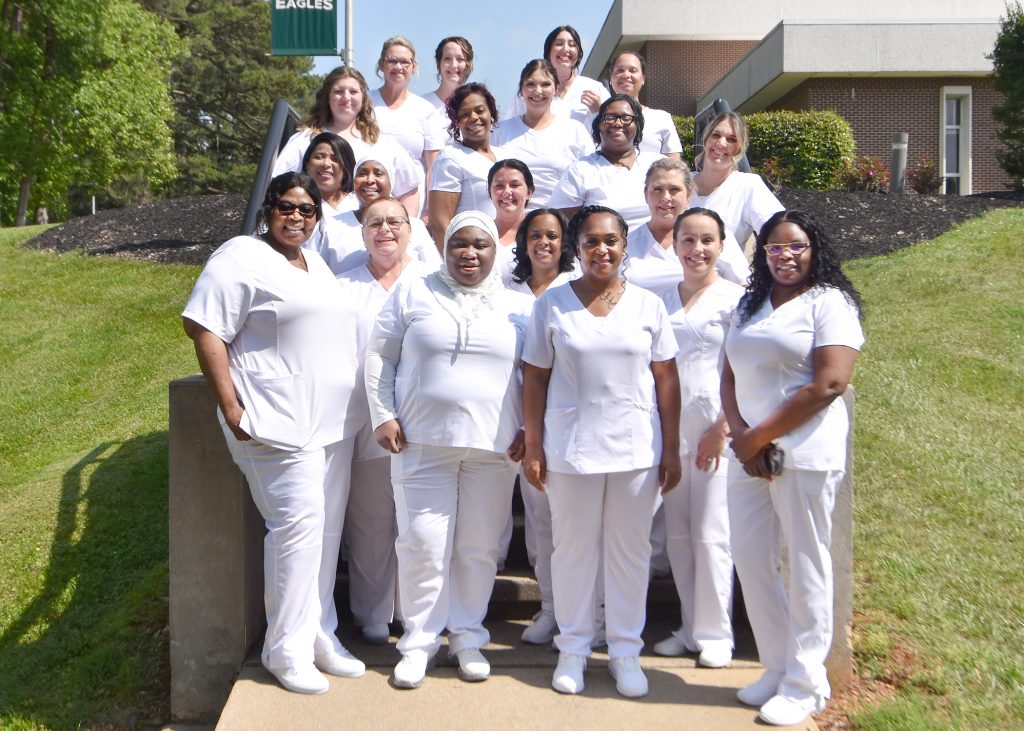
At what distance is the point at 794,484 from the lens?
4.04 metres

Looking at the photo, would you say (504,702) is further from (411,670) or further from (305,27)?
(305,27)

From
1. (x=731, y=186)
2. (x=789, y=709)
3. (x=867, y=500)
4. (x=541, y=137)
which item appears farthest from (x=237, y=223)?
(x=789, y=709)

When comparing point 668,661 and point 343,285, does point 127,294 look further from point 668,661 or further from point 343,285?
point 668,661

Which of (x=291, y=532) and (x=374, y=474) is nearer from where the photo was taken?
(x=291, y=532)

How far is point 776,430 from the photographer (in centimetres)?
400

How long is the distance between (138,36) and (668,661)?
986 inches

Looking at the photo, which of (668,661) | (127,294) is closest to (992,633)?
(668,661)

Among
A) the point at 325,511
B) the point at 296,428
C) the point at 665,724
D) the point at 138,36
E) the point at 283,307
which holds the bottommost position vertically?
the point at 665,724

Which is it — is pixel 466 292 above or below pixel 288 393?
above

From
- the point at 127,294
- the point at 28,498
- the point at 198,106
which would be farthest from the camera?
the point at 198,106

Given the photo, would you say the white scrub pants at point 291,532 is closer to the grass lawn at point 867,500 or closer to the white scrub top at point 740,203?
the grass lawn at point 867,500

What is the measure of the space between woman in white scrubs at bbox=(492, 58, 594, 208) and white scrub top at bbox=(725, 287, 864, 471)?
2.31m

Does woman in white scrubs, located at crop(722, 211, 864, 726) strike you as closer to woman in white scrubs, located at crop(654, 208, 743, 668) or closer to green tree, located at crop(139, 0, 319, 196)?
woman in white scrubs, located at crop(654, 208, 743, 668)

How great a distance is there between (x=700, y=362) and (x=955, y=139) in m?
20.4
